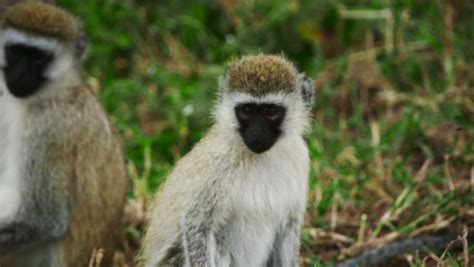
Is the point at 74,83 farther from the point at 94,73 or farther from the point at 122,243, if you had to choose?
the point at 94,73

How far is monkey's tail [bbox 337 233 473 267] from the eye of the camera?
7.33 metres

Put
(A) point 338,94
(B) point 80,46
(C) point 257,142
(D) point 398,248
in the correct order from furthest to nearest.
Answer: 1. (A) point 338,94
2. (B) point 80,46
3. (D) point 398,248
4. (C) point 257,142

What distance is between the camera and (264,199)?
6645mm

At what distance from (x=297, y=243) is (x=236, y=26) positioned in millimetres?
4580

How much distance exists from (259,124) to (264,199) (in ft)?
1.48

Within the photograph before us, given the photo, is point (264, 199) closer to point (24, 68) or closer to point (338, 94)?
point (24, 68)

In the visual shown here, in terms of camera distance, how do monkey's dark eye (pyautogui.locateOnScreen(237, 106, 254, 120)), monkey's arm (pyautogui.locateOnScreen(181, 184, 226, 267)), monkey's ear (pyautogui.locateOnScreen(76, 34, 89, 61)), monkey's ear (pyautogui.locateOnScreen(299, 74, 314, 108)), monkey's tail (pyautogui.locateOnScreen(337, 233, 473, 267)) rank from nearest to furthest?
1. monkey's arm (pyautogui.locateOnScreen(181, 184, 226, 267))
2. monkey's dark eye (pyautogui.locateOnScreen(237, 106, 254, 120))
3. monkey's ear (pyautogui.locateOnScreen(299, 74, 314, 108))
4. monkey's tail (pyautogui.locateOnScreen(337, 233, 473, 267))
5. monkey's ear (pyautogui.locateOnScreen(76, 34, 89, 61))

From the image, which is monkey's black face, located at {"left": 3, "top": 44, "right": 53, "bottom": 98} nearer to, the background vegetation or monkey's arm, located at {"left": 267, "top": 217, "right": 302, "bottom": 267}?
the background vegetation

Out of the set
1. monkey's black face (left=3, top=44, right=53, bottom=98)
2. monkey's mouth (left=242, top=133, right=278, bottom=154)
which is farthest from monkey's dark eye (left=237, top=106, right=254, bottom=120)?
monkey's black face (left=3, top=44, right=53, bottom=98)

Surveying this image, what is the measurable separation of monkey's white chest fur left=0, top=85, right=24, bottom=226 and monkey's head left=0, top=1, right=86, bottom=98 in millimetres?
152

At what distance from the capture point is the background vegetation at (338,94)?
316 inches

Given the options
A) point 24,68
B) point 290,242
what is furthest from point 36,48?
point 290,242

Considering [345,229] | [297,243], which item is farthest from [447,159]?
[297,243]

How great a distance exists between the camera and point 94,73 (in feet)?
34.7
